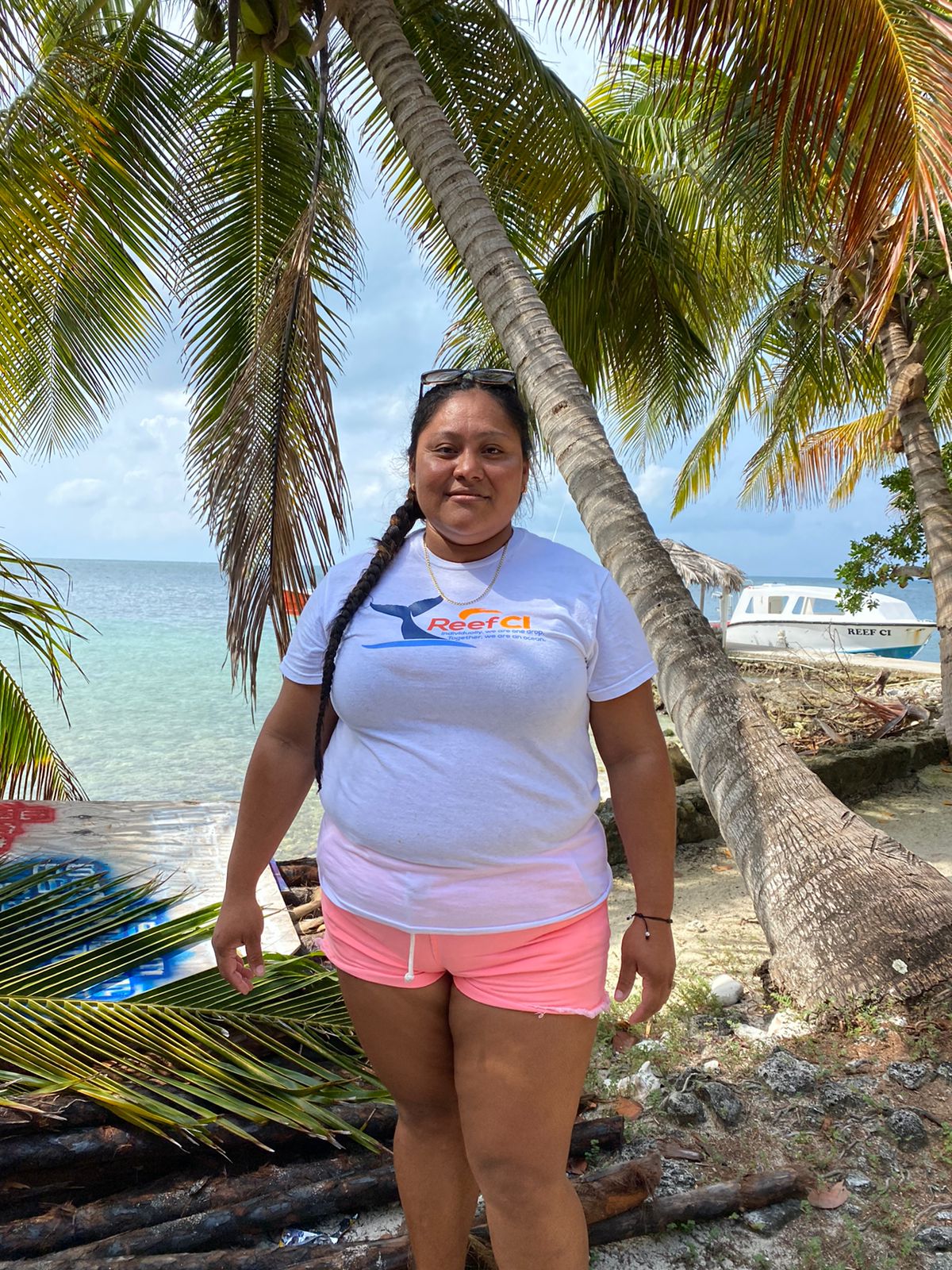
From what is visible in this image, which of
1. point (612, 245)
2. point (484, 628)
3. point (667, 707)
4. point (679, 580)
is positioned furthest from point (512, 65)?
point (484, 628)

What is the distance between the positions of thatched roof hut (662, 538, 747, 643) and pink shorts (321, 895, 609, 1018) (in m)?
19.7

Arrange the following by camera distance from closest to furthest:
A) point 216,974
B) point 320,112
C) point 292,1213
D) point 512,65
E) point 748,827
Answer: point 292,1213
point 216,974
point 748,827
point 320,112
point 512,65

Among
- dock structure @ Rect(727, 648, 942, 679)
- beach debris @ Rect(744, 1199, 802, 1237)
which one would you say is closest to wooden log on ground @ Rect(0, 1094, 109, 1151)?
beach debris @ Rect(744, 1199, 802, 1237)

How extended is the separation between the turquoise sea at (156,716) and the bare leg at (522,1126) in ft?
12.0

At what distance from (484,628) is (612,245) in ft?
20.7

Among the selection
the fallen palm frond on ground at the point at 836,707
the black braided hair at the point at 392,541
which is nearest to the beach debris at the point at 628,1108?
the black braided hair at the point at 392,541

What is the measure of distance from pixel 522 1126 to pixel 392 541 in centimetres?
115

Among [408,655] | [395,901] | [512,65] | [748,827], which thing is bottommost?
[748,827]

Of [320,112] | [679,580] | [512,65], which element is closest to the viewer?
[679,580]

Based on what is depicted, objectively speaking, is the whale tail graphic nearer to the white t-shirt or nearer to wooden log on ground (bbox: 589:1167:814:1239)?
the white t-shirt

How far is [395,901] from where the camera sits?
1.64 m

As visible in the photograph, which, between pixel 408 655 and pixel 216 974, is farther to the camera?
pixel 216 974

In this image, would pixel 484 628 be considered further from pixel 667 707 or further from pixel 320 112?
pixel 320 112

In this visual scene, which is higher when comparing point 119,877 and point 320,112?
point 320,112
